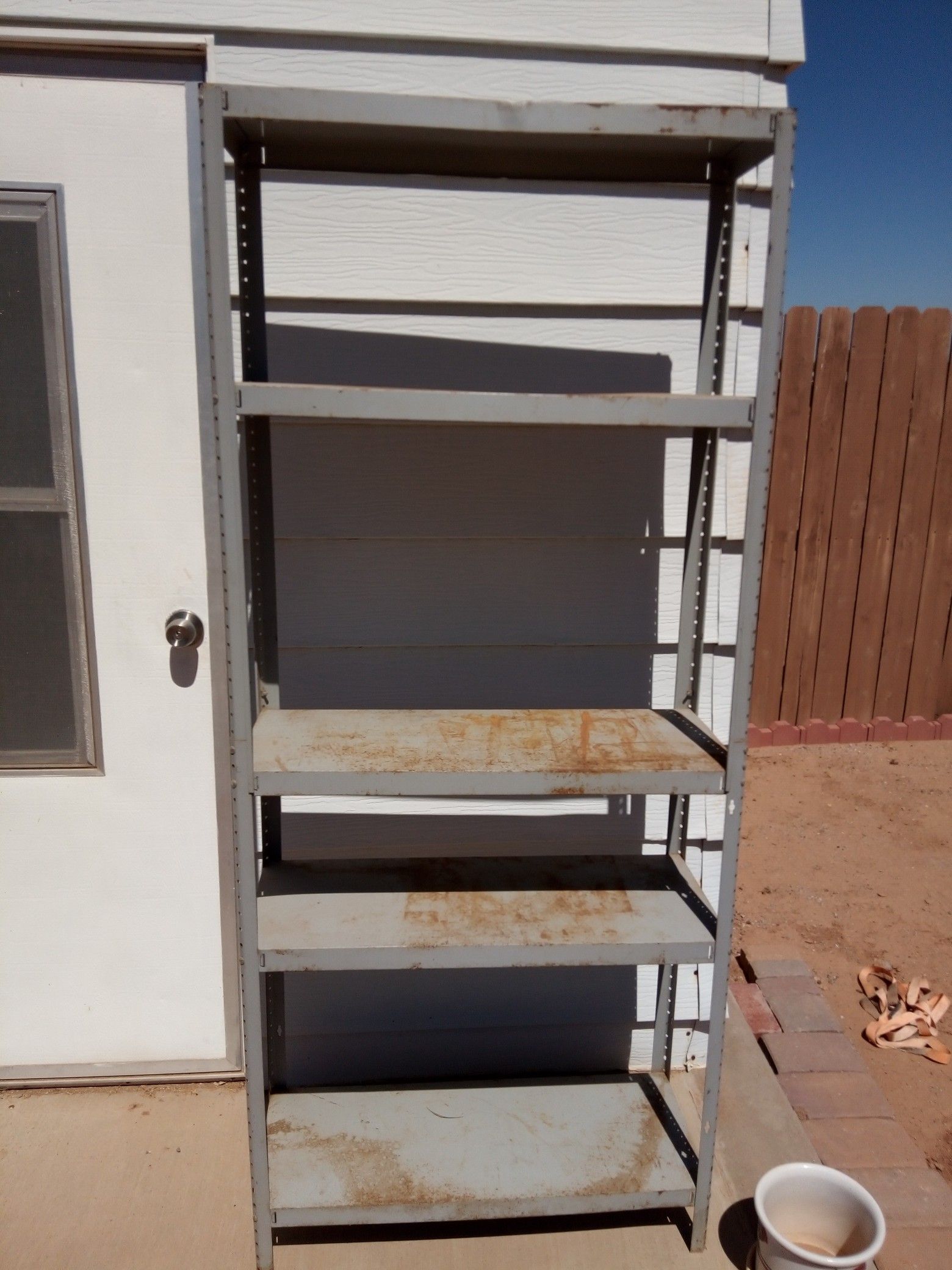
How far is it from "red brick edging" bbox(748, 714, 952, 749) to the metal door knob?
3980 millimetres

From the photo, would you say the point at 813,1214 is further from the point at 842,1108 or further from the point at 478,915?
the point at 478,915

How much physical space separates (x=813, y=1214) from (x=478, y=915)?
0.96 metres

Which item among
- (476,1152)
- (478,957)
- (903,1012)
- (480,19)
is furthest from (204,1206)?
(480,19)

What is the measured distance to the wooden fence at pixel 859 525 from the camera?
16.1 ft

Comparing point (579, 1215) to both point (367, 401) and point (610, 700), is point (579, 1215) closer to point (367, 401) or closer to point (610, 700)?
point (610, 700)

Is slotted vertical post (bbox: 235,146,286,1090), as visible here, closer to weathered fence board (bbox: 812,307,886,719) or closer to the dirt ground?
the dirt ground

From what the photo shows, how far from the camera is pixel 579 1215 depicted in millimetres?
2090

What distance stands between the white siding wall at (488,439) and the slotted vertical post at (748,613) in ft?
1.41

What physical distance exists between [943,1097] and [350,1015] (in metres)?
1.85

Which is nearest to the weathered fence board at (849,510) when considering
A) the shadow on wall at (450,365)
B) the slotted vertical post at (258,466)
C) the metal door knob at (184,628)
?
the shadow on wall at (450,365)

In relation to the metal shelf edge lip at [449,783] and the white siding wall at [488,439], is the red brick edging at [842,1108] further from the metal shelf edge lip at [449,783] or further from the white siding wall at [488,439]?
the metal shelf edge lip at [449,783]

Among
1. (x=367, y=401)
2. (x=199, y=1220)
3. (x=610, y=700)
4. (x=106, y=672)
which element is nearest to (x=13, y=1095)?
(x=199, y=1220)

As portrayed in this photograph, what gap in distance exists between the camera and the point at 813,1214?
73.7 inches

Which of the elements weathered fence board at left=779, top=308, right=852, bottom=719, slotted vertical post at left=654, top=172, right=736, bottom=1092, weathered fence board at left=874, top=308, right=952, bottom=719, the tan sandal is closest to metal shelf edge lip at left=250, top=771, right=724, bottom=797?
slotted vertical post at left=654, top=172, right=736, bottom=1092
